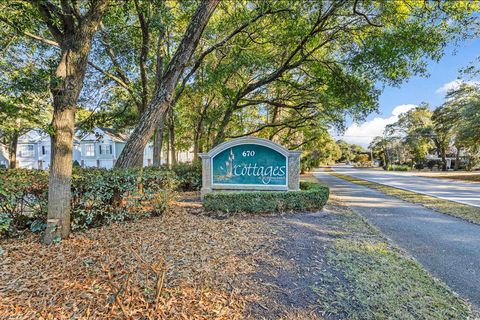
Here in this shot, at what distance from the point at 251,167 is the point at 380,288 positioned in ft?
15.7

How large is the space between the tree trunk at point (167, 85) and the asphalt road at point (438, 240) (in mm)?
5367

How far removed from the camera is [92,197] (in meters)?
4.30

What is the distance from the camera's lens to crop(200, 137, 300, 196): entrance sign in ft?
22.7

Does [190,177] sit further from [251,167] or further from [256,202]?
[256,202]

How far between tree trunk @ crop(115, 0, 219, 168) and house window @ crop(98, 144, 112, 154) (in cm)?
2564

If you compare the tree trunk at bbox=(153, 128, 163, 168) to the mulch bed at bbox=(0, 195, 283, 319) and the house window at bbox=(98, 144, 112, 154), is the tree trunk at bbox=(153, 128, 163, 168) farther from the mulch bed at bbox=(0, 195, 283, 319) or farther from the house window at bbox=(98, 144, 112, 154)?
the house window at bbox=(98, 144, 112, 154)

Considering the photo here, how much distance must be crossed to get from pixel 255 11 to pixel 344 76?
12.5ft

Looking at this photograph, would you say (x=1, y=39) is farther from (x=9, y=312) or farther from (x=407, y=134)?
(x=407, y=134)

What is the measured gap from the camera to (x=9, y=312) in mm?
2023

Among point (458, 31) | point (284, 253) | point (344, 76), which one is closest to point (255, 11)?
point (344, 76)

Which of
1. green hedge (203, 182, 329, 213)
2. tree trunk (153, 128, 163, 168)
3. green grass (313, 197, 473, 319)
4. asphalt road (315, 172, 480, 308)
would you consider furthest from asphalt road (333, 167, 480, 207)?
tree trunk (153, 128, 163, 168)

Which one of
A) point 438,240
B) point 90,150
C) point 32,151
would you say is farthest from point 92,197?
point 32,151

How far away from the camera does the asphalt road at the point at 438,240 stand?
126 inches

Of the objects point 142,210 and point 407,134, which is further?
point 407,134
